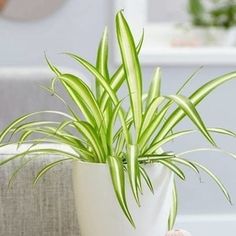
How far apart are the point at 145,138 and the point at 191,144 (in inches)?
82.4

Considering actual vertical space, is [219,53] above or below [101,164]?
above

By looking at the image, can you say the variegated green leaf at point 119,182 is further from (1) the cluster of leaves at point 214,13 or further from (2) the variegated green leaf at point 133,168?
(1) the cluster of leaves at point 214,13

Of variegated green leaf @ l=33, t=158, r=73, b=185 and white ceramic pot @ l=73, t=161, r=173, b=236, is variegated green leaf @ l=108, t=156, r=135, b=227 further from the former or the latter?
variegated green leaf @ l=33, t=158, r=73, b=185

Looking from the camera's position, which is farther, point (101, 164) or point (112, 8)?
point (112, 8)

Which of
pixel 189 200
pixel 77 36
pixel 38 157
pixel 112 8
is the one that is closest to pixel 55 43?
pixel 77 36

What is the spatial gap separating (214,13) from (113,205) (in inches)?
103

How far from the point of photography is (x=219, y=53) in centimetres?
319

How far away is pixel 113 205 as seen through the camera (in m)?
1.08

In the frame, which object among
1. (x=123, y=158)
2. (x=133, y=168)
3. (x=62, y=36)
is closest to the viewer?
(x=133, y=168)

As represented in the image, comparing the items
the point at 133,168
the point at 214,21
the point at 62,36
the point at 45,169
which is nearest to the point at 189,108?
Result: the point at 133,168

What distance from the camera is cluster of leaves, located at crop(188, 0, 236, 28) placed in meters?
3.52

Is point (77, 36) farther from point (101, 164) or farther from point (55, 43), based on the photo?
point (101, 164)

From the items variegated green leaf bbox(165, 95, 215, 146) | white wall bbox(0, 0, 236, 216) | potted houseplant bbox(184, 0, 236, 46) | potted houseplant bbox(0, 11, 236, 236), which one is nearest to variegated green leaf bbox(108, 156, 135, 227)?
potted houseplant bbox(0, 11, 236, 236)

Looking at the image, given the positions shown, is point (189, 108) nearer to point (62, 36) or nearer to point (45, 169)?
point (45, 169)
